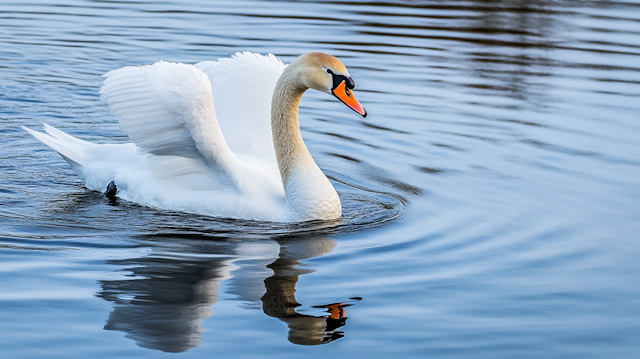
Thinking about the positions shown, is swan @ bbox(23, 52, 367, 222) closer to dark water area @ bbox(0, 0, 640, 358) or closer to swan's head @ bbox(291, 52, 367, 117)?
swan's head @ bbox(291, 52, 367, 117)

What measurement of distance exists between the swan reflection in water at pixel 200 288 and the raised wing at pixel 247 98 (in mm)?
1906

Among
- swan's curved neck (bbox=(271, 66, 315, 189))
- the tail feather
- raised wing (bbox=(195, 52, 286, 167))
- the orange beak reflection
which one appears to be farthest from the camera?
raised wing (bbox=(195, 52, 286, 167))

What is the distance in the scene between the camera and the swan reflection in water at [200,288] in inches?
205

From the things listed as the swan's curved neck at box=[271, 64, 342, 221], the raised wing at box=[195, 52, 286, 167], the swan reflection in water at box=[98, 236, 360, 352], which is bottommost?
the swan reflection in water at box=[98, 236, 360, 352]

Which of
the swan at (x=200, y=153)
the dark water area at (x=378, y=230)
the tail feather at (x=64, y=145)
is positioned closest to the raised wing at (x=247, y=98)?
the swan at (x=200, y=153)

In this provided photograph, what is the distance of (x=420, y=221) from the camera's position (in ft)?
24.7

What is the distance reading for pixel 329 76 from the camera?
24.2 feet

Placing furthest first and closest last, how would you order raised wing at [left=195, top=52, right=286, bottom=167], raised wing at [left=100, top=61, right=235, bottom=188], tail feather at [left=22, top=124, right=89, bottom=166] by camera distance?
raised wing at [left=195, top=52, right=286, bottom=167] → tail feather at [left=22, top=124, right=89, bottom=166] → raised wing at [left=100, top=61, right=235, bottom=188]

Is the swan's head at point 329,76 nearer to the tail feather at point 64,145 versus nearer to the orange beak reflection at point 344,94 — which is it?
the orange beak reflection at point 344,94

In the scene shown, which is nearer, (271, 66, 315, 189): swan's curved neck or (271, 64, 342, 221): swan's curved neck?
(271, 64, 342, 221): swan's curved neck

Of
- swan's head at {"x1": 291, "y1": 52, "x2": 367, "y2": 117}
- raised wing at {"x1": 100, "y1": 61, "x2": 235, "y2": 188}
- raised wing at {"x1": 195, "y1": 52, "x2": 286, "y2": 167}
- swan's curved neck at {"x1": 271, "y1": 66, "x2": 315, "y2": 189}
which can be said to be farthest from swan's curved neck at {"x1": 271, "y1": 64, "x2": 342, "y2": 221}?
raised wing at {"x1": 195, "y1": 52, "x2": 286, "y2": 167}

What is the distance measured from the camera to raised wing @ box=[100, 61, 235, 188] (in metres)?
7.07

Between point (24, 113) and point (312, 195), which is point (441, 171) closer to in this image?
point (312, 195)

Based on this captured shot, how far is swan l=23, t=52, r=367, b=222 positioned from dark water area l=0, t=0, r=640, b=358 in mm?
200
